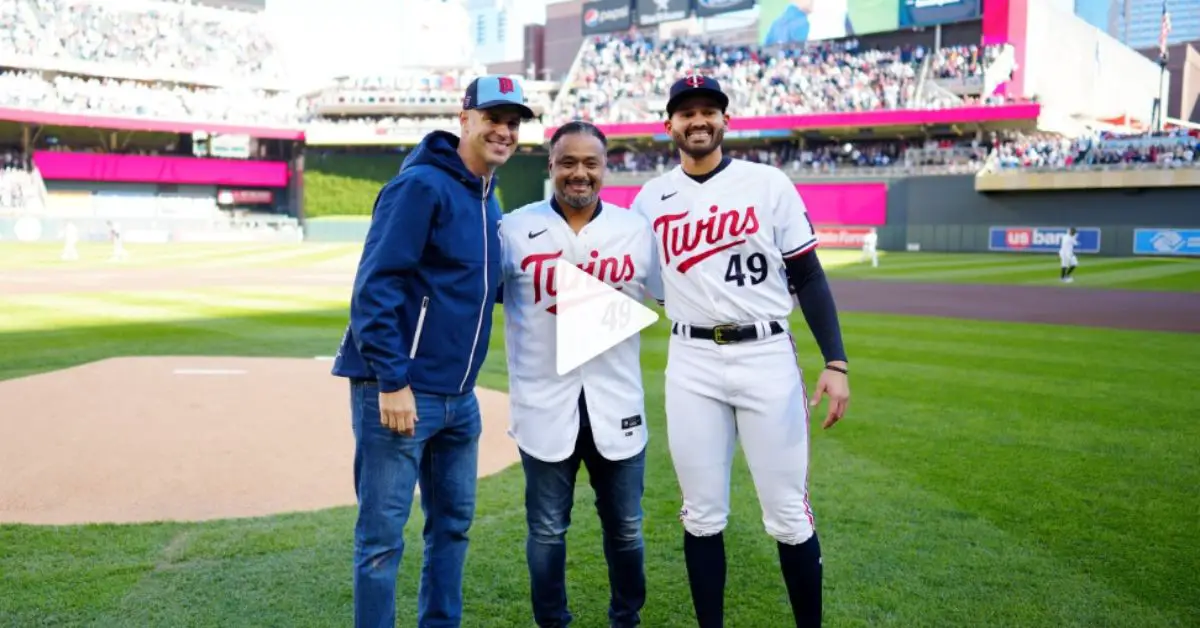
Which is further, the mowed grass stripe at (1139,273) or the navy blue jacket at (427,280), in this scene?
the mowed grass stripe at (1139,273)

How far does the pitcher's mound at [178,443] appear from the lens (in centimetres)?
564

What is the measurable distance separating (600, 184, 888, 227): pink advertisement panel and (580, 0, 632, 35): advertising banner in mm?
19134

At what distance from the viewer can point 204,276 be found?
78.1 feet

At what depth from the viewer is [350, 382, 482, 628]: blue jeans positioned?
3312mm

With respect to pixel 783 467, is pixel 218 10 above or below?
above

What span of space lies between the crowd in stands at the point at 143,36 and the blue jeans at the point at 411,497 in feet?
185

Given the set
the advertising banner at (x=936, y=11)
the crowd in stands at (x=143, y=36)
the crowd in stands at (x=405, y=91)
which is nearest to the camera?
the advertising banner at (x=936, y=11)

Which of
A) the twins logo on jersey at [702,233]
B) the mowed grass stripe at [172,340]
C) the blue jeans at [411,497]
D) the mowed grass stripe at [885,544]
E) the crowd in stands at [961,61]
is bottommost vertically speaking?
the mowed grass stripe at [172,340]

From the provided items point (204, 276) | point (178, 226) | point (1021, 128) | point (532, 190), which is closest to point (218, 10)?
point (178, 226)

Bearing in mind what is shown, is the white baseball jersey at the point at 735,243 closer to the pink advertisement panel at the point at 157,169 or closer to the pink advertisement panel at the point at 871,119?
the pink advertisement panel at the point at 871,119

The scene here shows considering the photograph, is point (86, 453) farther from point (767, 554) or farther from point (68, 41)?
point (68, 41)

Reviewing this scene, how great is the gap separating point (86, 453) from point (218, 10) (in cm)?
6172

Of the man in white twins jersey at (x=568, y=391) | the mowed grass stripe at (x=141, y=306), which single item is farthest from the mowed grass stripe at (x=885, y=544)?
the mowed grass stripe at (x=141, y=306)

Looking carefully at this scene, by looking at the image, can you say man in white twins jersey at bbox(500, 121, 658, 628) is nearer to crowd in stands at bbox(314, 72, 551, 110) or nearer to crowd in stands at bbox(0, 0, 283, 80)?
crowd in stands at bbox(314, 72, 551, 110)
